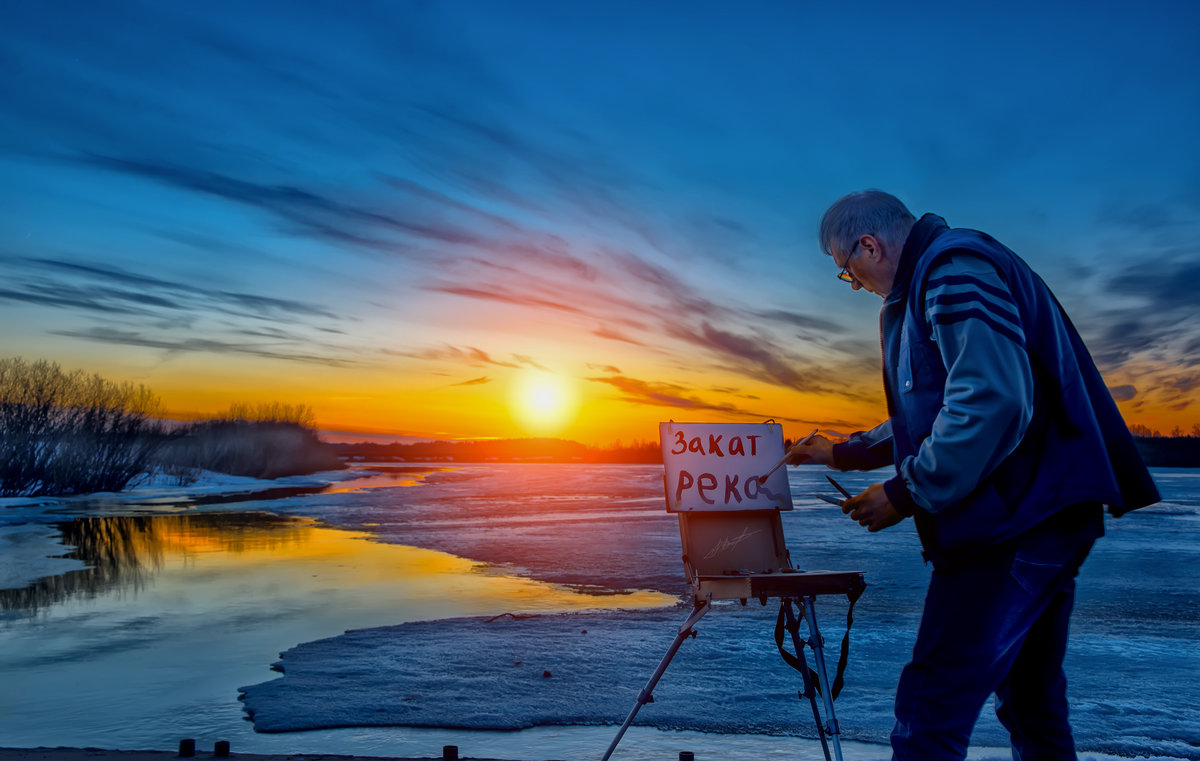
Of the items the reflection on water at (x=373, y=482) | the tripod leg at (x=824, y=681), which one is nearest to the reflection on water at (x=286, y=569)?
the tripod leg at (x=824, y=681)

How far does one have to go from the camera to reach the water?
411 centimetres

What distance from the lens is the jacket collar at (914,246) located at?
6.72ft

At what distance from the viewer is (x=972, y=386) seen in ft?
5.78

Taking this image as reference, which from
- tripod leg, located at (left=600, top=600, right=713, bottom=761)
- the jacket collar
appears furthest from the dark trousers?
tripod leg, located at (left=600, top=600, right=713, bottom=761)

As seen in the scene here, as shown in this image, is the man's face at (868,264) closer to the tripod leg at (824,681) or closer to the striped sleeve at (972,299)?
the striped sleeve at (972,299)

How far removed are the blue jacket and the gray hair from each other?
0.16 m

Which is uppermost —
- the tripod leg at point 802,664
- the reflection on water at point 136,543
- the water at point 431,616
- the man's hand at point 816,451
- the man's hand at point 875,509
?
the man's hand at point 816,451

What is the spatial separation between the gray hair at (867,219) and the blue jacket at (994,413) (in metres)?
0.16

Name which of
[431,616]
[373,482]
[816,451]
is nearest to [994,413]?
[816,451]

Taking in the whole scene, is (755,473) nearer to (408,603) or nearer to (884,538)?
(408,603)

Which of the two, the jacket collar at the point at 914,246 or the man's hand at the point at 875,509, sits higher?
the jacket collar at the point at 914,246

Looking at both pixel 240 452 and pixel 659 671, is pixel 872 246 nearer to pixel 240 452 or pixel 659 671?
pixel 659 671

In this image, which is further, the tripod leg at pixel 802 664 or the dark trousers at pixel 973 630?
the tripod leg at pixel 802 664

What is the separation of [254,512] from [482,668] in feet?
59.9
